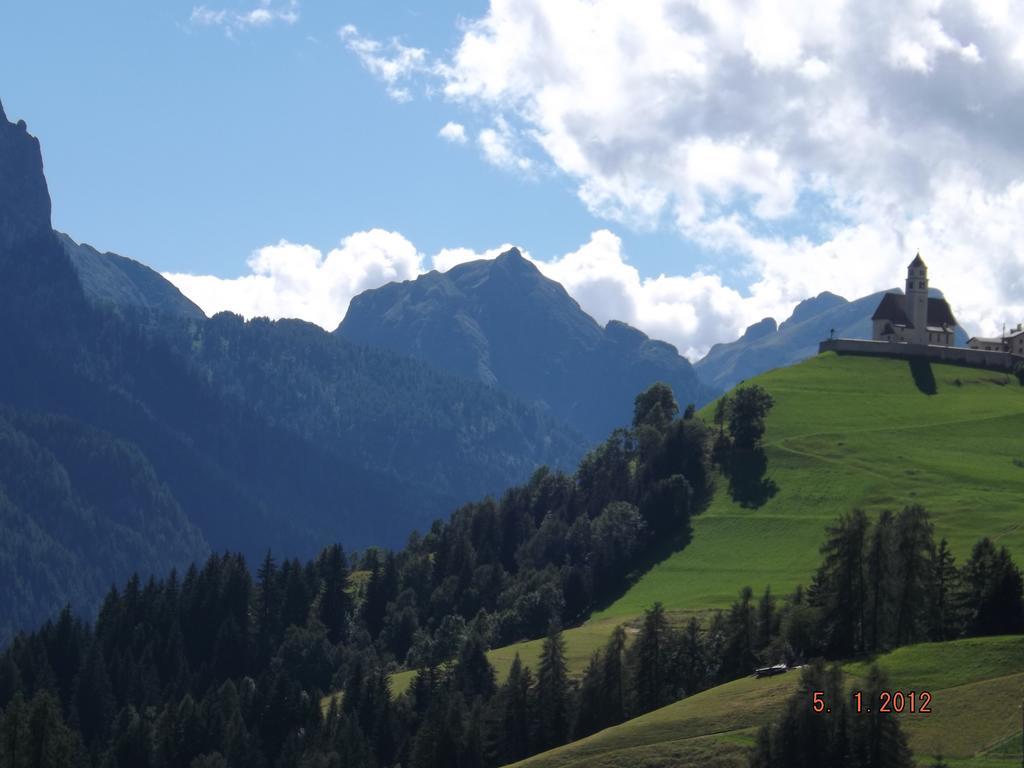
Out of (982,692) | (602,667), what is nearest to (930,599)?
(982,692)

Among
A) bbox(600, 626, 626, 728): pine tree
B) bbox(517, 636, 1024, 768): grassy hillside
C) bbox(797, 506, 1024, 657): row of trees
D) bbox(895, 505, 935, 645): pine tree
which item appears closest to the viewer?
bbox(517, 636, 1024, 768): grassy hillside

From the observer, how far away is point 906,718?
10244cm

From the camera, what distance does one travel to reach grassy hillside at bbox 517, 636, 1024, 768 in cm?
9750

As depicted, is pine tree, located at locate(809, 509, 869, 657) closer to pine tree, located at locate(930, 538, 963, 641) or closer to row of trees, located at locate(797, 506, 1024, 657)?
row of trees, located at locate(797, 506, 1024, 657)

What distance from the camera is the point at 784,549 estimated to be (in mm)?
191875

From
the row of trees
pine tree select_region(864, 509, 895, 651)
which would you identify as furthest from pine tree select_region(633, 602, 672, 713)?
pine tree select_region(864, 509, 895, 651)

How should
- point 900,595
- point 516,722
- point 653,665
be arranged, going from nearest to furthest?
1. point 900,595
2. point 653,665
3. point 516,722

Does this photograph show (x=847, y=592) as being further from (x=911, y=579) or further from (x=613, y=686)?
(x=613, y=686)

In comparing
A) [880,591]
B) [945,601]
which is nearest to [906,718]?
[880,591]

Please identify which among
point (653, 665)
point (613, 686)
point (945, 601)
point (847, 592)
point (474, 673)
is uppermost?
point (847, 592)

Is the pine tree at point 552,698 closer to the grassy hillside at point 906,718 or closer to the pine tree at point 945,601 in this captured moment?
the grassy hillside at point 906,718

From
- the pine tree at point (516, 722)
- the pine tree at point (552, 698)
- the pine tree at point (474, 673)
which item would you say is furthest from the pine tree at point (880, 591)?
the pine tree at point (474, 673)

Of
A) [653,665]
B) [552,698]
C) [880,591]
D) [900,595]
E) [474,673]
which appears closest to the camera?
[900,595]

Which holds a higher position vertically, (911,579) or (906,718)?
(911,579)
